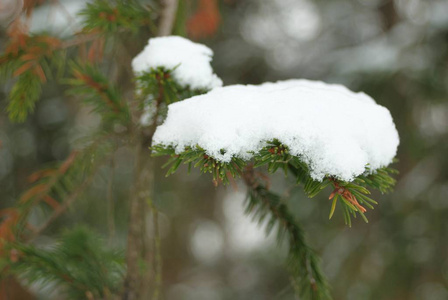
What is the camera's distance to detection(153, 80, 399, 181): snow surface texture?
19.3 inches

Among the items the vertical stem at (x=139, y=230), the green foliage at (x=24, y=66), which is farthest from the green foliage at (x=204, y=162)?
the green foliage at (x=24, y=66)

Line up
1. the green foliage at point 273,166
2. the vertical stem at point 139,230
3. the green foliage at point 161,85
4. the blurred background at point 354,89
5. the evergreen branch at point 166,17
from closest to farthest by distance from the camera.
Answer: the green foliage at point 273,166
the green foliage at point 161,85
the vertical stem at point 139,230
the evergreen branch at point 166,17
the blurred background at point 354,89

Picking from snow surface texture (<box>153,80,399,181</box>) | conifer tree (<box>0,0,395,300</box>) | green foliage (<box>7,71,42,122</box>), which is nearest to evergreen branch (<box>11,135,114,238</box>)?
conifer tree (<box>0,0,395,300</box>)

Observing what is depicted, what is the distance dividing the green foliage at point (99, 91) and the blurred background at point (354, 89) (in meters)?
0.30

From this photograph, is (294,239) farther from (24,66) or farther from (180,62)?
(24,66)

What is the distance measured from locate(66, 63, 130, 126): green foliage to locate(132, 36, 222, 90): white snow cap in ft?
0.26

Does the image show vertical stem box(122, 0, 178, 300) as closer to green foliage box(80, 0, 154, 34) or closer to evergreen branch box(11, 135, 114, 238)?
evergreen branch box(11, 135, 114, 238)

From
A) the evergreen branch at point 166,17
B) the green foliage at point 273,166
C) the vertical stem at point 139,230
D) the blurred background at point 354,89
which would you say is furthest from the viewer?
the blurred background at point 354,89

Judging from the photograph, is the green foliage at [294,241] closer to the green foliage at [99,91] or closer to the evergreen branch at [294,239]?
the evergreen branch at [294,239]

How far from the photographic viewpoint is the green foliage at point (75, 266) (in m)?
0.70

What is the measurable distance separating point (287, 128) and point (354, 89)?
4.86 ft

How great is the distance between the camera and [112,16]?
2.45 ft

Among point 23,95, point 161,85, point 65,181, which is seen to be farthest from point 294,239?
point 23,95

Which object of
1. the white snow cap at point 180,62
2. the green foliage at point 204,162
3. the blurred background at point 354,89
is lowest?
the blurred background at point 354,89
